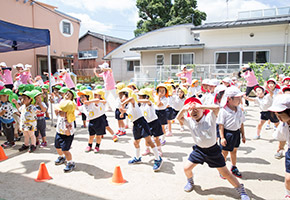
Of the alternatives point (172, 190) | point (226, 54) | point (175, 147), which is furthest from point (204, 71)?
point (172, 190)

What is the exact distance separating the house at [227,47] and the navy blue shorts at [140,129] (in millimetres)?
11902

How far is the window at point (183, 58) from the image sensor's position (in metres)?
18.0

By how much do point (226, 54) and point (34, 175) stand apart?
16.0 meters

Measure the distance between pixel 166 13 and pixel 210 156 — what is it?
30472 mm

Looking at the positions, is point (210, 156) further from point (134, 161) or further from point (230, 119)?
point (134, 161)

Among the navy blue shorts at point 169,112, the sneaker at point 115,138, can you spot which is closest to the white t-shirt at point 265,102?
the navy blue shorts at point 169,112

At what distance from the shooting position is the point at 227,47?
16.4 meters

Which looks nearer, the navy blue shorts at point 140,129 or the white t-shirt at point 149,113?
the navy blue shorts at point 140,129

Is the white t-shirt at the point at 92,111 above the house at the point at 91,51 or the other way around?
the other way around

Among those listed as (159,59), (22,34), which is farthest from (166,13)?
(22,34)

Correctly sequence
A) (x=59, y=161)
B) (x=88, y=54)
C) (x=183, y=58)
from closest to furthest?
(x=59, y=161) → (x=183, y=58) → (x=88, y=54)

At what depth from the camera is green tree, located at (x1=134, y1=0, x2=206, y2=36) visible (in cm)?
2922

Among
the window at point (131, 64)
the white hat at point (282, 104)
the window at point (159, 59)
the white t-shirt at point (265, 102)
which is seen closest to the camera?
the white hat at point (282, 104)

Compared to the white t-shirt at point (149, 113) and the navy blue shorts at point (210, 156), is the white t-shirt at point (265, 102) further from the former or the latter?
the navy blue shorts at point (210, 156)
